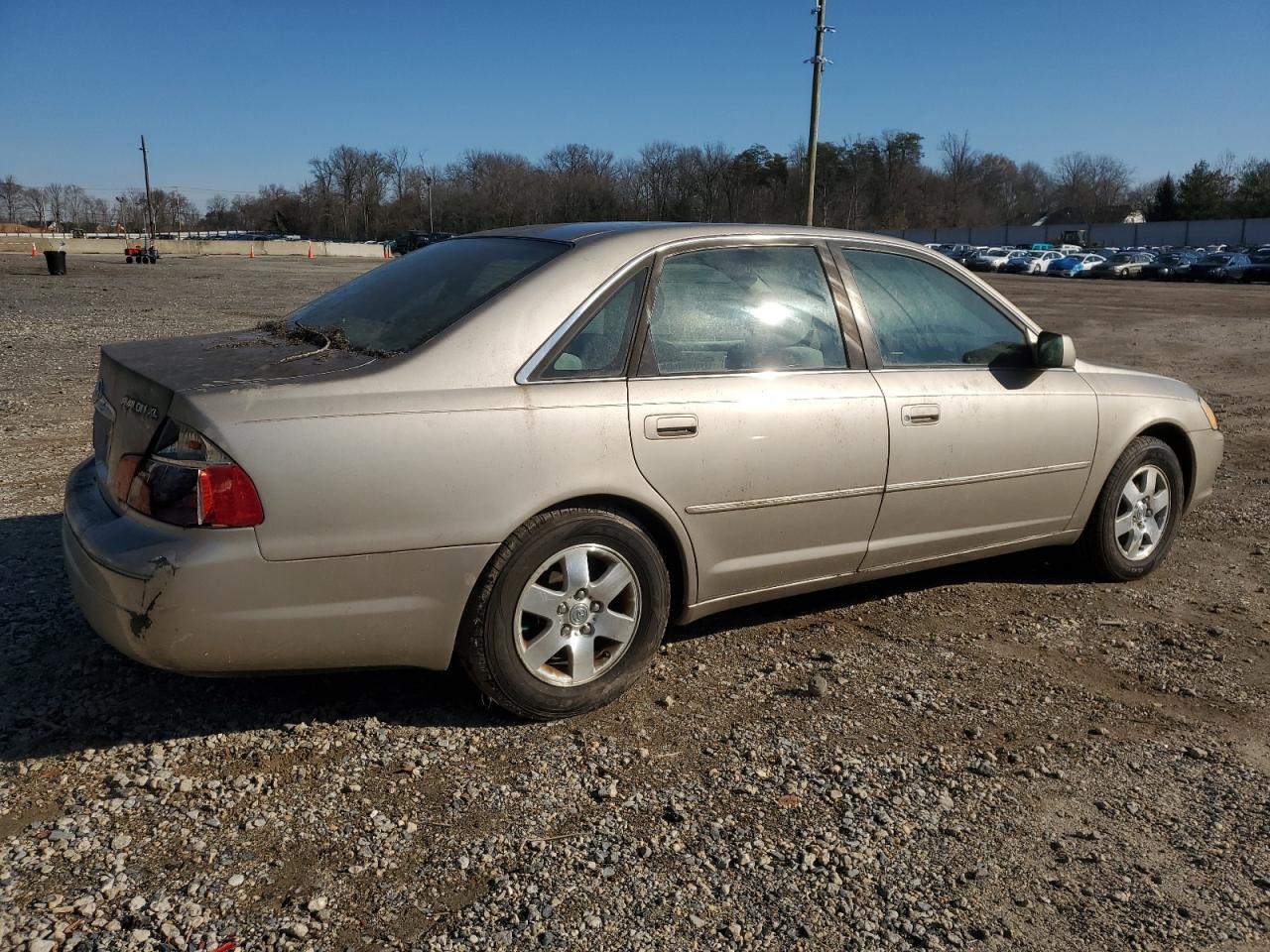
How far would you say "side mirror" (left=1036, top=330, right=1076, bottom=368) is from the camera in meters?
4.50

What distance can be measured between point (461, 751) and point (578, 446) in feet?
3.36

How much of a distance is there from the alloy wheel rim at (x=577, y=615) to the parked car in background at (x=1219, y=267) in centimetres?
5146

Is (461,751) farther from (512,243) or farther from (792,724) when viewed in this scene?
(512,243)

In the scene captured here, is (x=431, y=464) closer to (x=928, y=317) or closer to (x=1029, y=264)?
(x=928, y=317)

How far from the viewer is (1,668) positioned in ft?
12.1

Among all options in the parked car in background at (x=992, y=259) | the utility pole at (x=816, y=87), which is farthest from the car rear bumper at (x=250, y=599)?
the parked car in background at (x=992, y=259)

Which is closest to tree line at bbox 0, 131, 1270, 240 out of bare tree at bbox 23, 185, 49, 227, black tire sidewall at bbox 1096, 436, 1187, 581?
bare tree at bbox 23, 185, 49, 227

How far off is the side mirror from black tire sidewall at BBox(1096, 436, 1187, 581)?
2.37 feet

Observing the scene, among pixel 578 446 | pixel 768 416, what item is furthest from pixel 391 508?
pixel 768 416

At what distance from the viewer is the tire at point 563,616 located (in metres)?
3.26

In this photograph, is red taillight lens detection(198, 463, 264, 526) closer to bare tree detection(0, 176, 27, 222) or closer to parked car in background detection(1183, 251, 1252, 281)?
parked car in background detection(1183, 251, 1252, 281)

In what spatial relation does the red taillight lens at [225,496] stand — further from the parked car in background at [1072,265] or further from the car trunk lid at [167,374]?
the parked car in background at [1072,265]

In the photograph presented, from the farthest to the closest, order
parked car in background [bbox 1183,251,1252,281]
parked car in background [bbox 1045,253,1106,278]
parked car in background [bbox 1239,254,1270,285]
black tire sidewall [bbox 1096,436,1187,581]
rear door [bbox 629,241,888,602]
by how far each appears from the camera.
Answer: parked car in background [bbox 1045,253,1106,278] → parked car in background [bbox 1183,251,1252,281] → parked car in background [bbox 1239,254,1270,285] → black tire sidewall [bbox 1096,436,1187,581] → rear door [bbox 629,241,888,602]

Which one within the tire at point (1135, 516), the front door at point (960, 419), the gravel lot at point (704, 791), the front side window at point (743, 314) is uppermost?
the front side window at point (743, 314)
